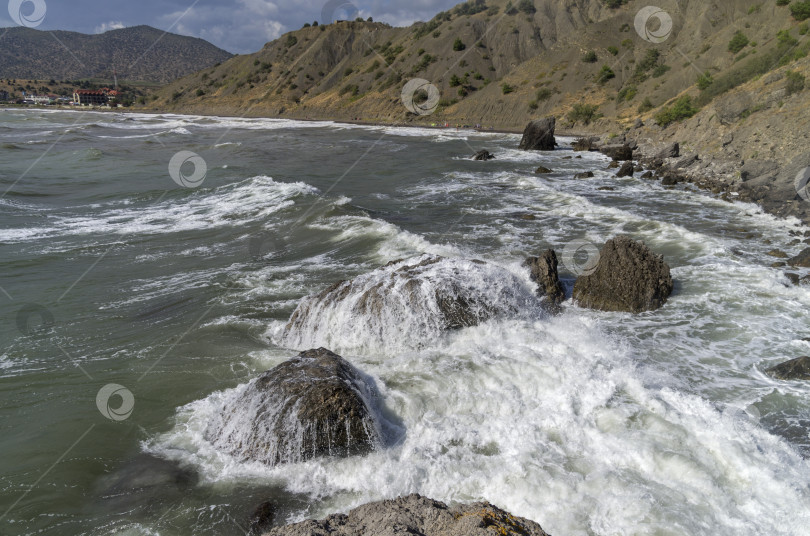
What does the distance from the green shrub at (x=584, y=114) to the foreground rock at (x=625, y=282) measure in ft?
150

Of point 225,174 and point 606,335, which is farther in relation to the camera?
point 225,174

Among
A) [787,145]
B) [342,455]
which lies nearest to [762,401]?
[342,455]

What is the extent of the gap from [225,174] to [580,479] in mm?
25896

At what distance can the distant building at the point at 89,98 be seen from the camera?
129m

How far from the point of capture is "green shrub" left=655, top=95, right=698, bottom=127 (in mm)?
32031

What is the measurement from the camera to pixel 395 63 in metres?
88.1

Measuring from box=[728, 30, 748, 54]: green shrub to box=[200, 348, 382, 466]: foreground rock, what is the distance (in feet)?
158

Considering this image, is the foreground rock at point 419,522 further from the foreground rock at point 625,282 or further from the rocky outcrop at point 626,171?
the rocky outcrop at point 626,171

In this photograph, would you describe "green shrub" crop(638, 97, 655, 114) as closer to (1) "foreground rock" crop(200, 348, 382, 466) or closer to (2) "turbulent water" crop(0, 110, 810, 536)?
(2) "turbulent water" crop(0, 110, 810, 536)

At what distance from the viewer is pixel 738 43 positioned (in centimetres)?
4000

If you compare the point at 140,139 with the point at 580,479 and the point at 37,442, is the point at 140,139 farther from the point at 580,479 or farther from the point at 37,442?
the point at 580,479

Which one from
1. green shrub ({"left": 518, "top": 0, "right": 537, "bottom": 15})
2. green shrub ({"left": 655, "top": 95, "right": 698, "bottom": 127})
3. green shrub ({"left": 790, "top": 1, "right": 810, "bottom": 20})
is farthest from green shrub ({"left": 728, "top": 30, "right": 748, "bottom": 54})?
green shrub ({"left": 518, "top": 0, "right": 537, "bottom": 15})

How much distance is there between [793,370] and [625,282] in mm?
3080

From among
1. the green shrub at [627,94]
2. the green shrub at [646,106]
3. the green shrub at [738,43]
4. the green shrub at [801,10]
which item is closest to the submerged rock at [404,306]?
the green shrub at [801,10]
